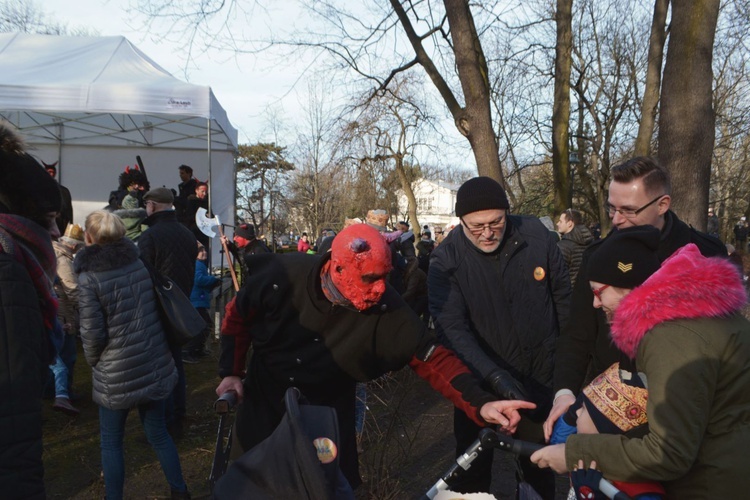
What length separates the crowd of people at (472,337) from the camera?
1.84m

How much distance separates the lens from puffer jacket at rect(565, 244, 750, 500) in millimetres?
1834

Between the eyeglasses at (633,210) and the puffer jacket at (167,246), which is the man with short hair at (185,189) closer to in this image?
the puffer jacket at (167,246)

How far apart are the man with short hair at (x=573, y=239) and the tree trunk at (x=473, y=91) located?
1.09 metres

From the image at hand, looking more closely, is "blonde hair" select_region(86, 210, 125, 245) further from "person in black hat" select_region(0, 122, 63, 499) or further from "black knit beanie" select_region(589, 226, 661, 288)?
"black knit beanie" select_region(589, 226, 661, 288)

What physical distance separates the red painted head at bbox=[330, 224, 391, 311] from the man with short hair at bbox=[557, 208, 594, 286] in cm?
580

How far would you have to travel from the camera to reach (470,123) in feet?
27.0

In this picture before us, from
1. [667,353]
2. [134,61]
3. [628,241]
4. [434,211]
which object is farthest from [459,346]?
[434,211]

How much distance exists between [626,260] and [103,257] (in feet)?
10.2

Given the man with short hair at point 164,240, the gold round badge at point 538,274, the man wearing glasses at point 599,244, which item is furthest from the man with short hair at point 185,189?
the man wearing glasses at point 599,244

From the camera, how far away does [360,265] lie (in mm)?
2436

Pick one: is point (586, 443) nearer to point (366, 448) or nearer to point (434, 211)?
point (366, 448)

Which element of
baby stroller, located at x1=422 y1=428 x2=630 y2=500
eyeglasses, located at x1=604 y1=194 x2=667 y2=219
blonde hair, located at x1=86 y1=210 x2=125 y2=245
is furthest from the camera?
blonde hair, located at x1=86 y1=210 x2=125 y2=245

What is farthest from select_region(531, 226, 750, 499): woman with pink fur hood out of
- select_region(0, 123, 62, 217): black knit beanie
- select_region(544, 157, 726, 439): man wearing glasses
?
select_region(0, 123, 62, 217): black knit beanie

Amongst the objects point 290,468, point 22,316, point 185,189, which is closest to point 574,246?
point 185,189
